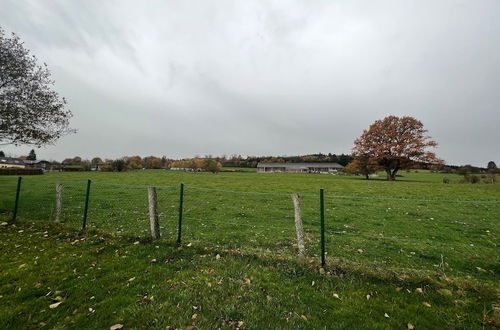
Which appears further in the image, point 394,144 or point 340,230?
point 394,144

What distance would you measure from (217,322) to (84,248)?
17.3 feet

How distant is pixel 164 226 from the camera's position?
9.02 meters

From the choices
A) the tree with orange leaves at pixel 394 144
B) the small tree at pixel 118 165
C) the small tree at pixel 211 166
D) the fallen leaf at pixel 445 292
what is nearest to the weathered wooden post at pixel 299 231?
the fallen leaf at pixel 445 292

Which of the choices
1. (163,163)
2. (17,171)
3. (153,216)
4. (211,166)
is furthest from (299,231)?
(163,163)

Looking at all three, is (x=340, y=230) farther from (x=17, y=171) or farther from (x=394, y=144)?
(x=17, y=171)

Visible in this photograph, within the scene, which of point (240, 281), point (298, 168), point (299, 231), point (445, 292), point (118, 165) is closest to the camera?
point (445, 292)

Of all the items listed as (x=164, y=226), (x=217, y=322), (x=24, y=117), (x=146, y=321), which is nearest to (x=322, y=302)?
(x=217, y=322)

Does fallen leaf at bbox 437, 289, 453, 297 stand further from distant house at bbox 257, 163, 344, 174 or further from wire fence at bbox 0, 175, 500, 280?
distant house at bbox 257, 163, 344, 174

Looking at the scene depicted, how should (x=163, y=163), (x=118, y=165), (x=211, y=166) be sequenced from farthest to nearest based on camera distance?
(x=163, y=163), (x=211, y=166), (x=118, y=165)

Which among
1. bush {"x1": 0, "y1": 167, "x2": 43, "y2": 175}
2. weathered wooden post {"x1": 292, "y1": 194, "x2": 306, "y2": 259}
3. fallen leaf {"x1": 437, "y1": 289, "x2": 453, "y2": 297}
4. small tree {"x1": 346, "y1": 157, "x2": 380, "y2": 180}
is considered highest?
small tree {"x1": 346, "y1": 157, "x2": 380, "y2": 180}

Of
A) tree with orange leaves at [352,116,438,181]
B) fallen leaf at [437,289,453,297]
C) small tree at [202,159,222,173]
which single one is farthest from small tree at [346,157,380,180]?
small tree at [202,159,222,173]

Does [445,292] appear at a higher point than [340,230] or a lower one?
higher

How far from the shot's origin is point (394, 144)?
44.3 m

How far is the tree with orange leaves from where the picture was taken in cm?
4244
